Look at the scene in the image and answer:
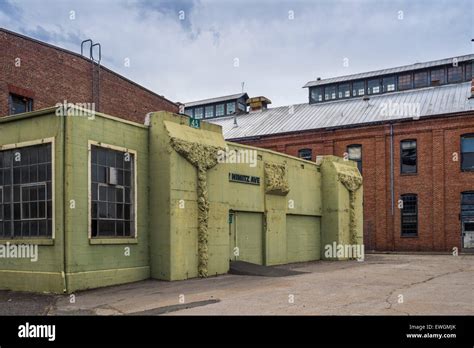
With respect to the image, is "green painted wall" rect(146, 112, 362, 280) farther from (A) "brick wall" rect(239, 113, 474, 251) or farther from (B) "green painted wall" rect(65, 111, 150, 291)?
(A) "brick wall" rect(239, 113, 474, 251)

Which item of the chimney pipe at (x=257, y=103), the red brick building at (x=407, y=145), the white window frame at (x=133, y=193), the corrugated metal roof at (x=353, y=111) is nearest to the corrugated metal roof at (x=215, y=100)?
the chimney pipe at (x=257, y=103)

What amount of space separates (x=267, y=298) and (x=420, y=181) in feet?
88.2

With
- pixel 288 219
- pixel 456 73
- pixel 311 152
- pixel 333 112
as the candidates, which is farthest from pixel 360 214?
pixel 456 73

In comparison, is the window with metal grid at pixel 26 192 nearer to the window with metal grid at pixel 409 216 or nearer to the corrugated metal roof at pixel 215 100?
the window with metal grid at pixel 409 216

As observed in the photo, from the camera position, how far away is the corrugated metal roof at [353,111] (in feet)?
122

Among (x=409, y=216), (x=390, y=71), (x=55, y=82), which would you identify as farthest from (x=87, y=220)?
(x=390, y=71)

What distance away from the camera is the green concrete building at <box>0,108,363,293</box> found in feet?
46.0

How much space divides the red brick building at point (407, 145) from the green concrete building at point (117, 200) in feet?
61.0

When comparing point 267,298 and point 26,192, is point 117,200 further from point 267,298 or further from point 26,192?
point 267,298

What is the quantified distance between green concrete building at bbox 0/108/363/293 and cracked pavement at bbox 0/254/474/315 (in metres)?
0.74

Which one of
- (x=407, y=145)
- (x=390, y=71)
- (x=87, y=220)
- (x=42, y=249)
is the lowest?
(x=42, y=249)

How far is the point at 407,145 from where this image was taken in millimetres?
36750

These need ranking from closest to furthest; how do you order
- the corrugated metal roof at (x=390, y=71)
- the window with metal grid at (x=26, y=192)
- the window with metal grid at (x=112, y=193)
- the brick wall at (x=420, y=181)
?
the window with metal grid at (x=26, y=192) → the window with metal grid at (x=112, y=193) → the brick wall at (x=420, y=181) → the corrugated metal roof at (x=390, y=71)

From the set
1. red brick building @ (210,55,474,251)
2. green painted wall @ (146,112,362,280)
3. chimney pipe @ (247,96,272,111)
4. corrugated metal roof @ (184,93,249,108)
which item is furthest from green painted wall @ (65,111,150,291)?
corrugated metal roof @ (184,93,249,108)
